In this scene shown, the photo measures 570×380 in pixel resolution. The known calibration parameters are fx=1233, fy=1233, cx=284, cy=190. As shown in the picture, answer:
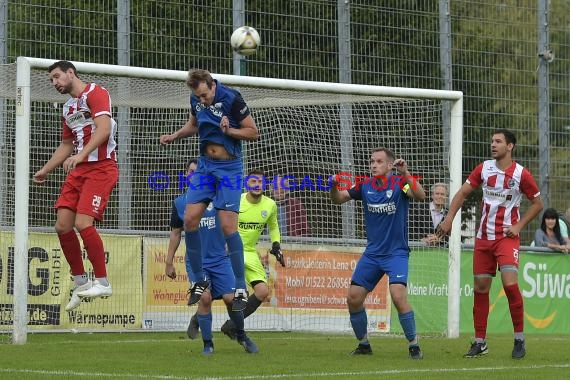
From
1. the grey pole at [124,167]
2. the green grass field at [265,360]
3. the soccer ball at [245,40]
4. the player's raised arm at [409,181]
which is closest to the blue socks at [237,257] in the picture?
the green grass field at [265,360]

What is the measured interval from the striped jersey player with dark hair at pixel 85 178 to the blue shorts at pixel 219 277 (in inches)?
81.3

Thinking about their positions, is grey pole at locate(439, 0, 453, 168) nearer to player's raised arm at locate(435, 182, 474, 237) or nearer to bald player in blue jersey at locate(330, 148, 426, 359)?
player's raised arm at locate(435, 182, 474, 237)

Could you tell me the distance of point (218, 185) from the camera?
39.9ft

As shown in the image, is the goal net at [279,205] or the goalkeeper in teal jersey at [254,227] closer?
the goalkeeper in teal jersey at [254,227]

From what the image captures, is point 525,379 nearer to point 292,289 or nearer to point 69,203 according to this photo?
point 69,203

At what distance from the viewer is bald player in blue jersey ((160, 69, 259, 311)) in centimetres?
1199

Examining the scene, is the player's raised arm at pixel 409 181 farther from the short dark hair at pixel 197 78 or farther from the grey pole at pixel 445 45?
the grey pole at pixel 445 45

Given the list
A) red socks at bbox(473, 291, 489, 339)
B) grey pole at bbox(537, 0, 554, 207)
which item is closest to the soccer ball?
red socks at bbox(473, 291, 489, 339)

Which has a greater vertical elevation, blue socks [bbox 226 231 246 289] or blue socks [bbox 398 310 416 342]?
blue socks [bbox 226 231 246 289]

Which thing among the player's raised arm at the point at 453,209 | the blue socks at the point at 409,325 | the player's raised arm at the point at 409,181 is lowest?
the blue socks at the point at 409,325

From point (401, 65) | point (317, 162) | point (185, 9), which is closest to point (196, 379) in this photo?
point (317, 162)

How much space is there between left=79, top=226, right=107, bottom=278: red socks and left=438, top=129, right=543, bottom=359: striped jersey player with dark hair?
3.53 m

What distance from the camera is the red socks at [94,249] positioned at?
39.2ft

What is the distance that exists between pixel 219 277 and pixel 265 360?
2.31m
